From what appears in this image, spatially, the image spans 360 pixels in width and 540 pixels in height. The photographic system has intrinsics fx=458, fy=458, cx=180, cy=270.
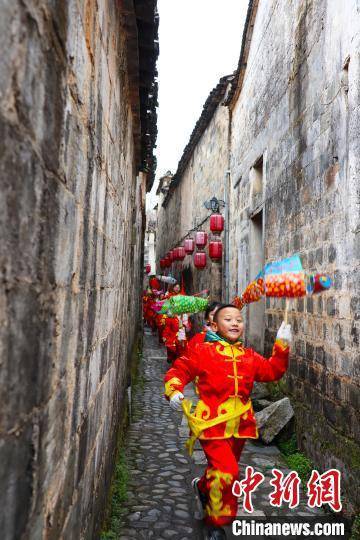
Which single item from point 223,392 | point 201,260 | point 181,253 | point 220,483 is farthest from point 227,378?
point 181,253

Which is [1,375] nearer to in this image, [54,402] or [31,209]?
[31,209]

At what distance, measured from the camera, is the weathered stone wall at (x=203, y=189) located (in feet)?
40.8

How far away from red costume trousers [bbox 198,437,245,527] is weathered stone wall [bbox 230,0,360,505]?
1084mm

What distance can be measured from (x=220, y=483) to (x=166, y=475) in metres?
1.62

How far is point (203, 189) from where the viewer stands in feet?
50.1

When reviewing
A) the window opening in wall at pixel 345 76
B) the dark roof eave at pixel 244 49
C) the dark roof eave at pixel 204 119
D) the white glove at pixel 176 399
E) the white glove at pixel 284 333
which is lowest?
the white glove at pixel 176 399

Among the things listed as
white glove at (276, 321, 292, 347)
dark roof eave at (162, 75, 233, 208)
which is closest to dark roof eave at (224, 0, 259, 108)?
dark roof eave at (162, 75, 233, 208)

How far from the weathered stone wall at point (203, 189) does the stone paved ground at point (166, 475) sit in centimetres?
591

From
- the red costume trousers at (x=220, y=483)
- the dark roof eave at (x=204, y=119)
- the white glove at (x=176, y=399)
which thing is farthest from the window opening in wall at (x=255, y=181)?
the red costume trousers at (x=220, y=483)

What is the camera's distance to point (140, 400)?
8.05 m

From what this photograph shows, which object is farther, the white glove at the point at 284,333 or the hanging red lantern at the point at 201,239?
the hanging red lantern at the point at 201,239

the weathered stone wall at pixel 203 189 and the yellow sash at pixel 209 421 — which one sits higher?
the weathered stone wall at pixel 203 189

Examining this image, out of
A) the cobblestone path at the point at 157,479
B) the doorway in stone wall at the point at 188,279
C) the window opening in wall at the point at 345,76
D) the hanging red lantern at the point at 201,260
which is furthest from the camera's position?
the doorway in stone wall at the point at 188,279

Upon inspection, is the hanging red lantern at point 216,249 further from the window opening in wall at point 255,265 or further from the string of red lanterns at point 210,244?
the window opening in wall at point 255,265
